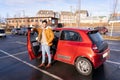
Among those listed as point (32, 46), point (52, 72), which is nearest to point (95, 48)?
point (52, 72)

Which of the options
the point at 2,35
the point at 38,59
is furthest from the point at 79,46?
the point at 2,35

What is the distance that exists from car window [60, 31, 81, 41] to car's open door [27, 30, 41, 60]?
60.1 inches

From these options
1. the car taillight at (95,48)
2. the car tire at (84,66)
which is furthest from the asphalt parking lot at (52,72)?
the car taillight at (95,48)

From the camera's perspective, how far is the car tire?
6367 mm

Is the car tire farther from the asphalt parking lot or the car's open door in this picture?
the car's open door

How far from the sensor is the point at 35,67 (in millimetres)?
7637

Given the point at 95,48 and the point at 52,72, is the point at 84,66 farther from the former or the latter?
the point at 52,72

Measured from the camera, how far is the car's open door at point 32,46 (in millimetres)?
7922

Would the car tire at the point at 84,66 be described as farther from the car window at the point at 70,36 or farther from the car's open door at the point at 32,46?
the car's open door at the point at 32,46

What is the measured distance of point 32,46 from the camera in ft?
26.3

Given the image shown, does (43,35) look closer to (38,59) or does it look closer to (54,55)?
(54,55)

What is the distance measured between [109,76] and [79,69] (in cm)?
109

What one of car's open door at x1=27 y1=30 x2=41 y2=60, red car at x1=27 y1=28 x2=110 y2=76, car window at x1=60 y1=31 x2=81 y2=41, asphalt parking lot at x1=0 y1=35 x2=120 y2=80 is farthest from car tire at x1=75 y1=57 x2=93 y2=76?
car's open door at x1=27 y1=30 x2=41 y2=60

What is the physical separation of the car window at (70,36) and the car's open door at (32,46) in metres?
1.53
